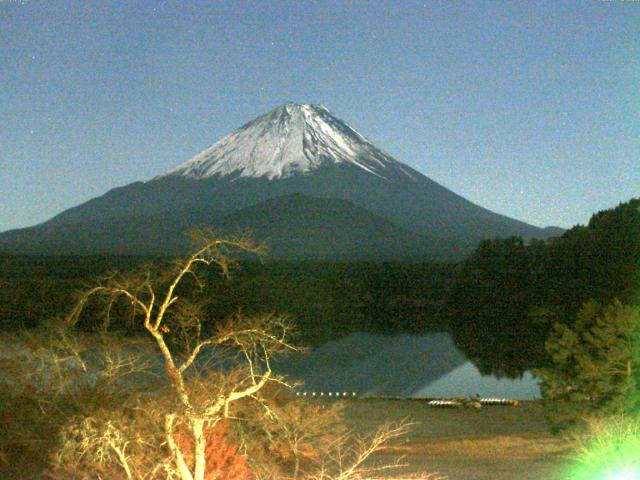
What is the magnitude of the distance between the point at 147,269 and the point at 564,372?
7.82 meters

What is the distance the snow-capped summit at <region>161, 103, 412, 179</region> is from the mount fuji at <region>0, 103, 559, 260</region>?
0.14 metres

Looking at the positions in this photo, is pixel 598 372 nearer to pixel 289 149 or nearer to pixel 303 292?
pixel 303 292

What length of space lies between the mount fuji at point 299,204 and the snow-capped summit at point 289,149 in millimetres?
140

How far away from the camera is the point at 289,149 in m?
107

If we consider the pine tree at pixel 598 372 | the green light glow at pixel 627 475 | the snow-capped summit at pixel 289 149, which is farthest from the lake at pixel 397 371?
the snow-capped summit at pixel 289 149

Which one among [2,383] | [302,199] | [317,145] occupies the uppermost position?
[317,145]

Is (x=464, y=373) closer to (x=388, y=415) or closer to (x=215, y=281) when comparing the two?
(x=388, y=415)

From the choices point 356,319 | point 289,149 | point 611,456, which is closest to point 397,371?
point 356,319

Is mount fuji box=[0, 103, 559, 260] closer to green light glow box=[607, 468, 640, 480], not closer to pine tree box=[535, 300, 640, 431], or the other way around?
pine tree box=[535, 300, 640, 431]

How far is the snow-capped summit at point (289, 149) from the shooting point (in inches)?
4075

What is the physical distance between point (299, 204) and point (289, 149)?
13618 mm

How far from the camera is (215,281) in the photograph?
37.9 meters

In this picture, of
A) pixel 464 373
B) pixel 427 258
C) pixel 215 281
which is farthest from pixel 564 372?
pixel 427 258

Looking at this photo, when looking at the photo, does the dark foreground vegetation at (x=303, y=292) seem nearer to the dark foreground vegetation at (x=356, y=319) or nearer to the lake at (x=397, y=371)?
the dark foreground vegetation at (x=356, y=319)
